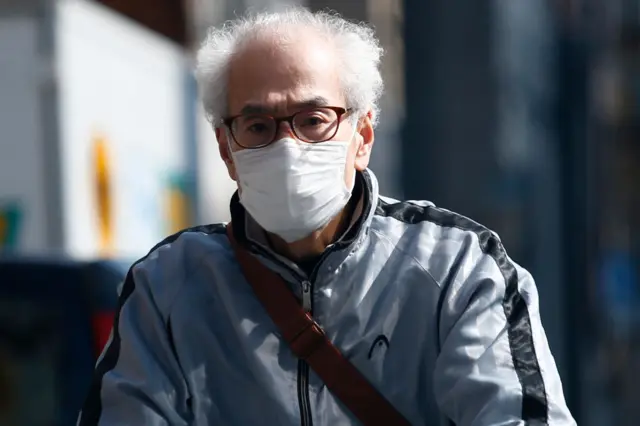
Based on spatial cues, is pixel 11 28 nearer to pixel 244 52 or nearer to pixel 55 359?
pixel 55 359

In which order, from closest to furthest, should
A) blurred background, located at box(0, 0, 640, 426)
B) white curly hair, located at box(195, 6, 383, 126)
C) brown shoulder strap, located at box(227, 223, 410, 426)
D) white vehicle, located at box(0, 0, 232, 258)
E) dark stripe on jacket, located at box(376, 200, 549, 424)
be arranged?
dark stripe on jacket, located at box(376, 200, 549, 424) < brown shoulder strap, located at box(227, 223, 410, 426) < white curly hair, located at box(195, 6, 383, 126) < blurred background, located at box(0, 0, 640, 426) < white vehicle, located at box(0, 0, 232, 258)

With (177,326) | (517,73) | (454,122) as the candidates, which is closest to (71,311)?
(177,326)

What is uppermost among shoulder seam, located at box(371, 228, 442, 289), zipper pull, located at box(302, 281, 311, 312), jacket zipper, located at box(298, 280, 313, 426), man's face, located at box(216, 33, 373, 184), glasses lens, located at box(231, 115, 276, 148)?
man's face, located at box(216, 33, 373, 184)

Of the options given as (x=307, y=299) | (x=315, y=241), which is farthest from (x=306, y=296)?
(x=315, y=241)

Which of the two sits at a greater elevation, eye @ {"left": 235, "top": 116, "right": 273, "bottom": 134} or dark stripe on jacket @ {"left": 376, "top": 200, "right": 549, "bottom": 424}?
eye @ {"left": 235, "top": 116, "right": 273, "bottom": 134}

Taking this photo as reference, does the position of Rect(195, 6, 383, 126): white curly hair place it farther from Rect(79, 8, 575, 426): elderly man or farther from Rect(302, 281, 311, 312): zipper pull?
Rect(302, 281, 311, 312): zipper pull

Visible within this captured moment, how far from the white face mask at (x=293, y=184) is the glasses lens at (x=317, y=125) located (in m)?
0.02

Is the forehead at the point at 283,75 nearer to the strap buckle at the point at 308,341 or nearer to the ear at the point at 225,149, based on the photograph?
the ear at the point at 225,149

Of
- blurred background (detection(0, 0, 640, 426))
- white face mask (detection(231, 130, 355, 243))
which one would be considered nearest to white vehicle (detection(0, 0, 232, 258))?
blurred background (detection(0, 0, 640, 426))

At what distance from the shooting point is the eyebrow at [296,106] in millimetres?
2527

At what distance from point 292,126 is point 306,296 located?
354 mm

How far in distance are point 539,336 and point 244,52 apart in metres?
0.84

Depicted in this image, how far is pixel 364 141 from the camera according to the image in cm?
276

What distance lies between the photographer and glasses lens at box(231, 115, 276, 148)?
2.56m
